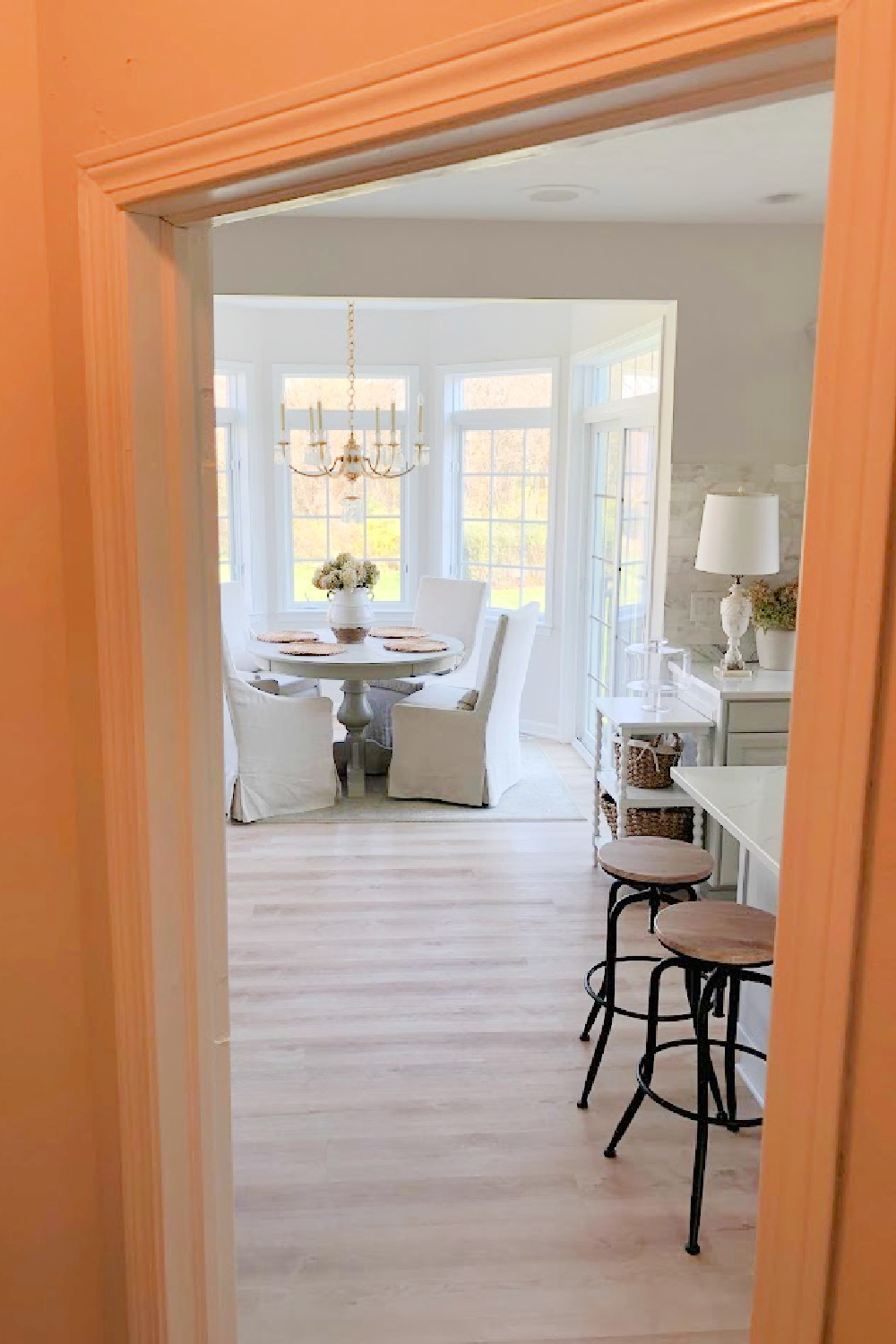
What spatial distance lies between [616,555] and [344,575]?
1548 mm

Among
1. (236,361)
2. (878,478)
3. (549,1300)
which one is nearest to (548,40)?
(878,478)

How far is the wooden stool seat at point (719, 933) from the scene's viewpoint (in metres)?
2.46

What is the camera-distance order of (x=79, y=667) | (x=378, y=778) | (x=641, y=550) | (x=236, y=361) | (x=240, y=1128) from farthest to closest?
(x=236, y=361) < (x=378, y=778) < (x=641, y=550) < (x=240, y=1128) < (x=79, y=667)

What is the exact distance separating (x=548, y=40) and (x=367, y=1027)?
121 inches

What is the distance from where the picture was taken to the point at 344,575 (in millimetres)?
6203

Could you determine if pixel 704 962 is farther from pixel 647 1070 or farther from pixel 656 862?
pixel 656 862

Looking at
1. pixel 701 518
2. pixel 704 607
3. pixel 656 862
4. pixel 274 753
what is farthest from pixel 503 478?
pixel 656 862

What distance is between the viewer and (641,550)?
5.54 meters

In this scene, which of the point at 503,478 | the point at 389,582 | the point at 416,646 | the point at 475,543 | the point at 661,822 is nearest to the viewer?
the point at 661,822

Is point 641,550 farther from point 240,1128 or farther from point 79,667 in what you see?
point 79,667

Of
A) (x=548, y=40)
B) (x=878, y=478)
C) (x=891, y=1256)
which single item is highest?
(x=548, y=40)

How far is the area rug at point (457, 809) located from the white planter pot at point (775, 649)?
4.50 feet

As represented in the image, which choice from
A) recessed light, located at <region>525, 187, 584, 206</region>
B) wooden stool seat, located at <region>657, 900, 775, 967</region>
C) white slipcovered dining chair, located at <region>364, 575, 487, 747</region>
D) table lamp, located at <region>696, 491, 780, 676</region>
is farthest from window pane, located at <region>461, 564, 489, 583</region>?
wooden stool seat, located at <region>657, 900, 775, 967</region>

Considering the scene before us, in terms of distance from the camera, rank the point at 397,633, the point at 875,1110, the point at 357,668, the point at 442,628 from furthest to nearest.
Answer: the point at 442,628 < the point at 397,633 < the point at 357,668 < the point at 875,1110
